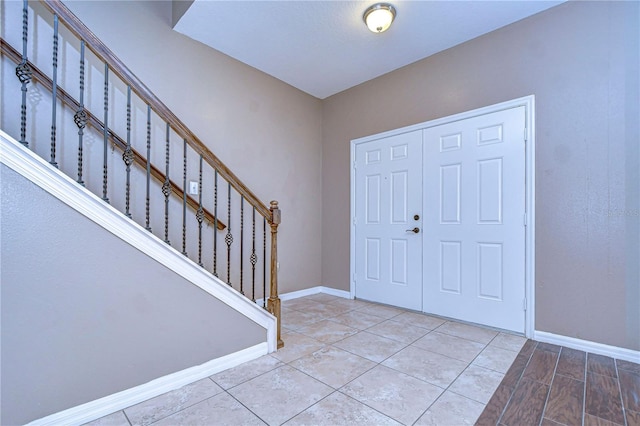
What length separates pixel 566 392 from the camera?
5.72 ft

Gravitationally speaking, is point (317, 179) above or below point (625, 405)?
above

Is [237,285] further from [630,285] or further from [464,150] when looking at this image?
[630,285]

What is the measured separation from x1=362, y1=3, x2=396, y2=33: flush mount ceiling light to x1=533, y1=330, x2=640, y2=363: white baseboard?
298 cm

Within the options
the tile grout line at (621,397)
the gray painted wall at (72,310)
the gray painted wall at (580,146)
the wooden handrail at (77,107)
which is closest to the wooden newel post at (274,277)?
the wooden handrail at (77,107)

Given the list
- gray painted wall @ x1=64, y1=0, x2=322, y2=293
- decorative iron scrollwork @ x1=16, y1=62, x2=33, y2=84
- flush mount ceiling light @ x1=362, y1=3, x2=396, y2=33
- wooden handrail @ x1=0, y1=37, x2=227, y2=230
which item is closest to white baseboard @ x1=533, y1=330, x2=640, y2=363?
gray painted wall @ x1=64, y1=0, x2=322, y2=293

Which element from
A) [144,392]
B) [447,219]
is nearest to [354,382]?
[144,392]

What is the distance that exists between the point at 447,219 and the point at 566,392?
5.42 ft

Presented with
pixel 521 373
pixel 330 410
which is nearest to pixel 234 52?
pixel 330 410

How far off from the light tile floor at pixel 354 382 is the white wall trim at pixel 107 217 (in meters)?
0.50

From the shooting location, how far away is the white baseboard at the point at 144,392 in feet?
4.71

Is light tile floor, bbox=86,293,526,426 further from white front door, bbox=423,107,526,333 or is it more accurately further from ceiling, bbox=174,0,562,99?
ceiling, bbox=174,0,562,99

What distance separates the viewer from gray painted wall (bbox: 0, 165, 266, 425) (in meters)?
1.32

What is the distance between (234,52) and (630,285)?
4.05 m

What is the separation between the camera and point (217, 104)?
3.09 m
